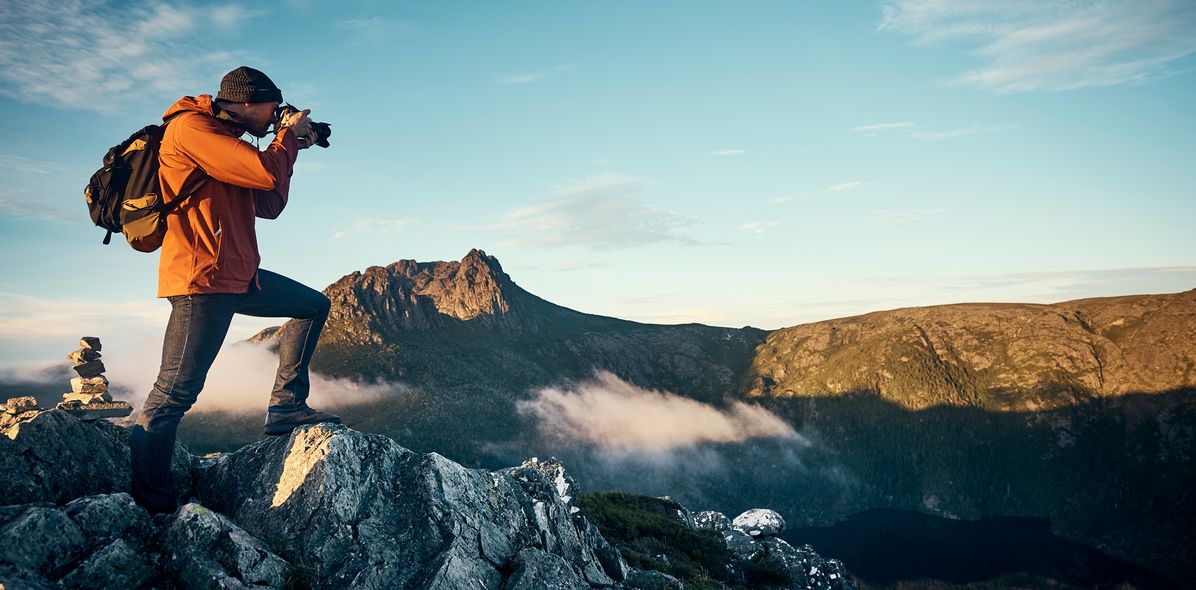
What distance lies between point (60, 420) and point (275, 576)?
4131mm

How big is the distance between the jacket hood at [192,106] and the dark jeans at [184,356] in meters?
2.27

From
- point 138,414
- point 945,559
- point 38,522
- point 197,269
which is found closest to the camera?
point 38,522

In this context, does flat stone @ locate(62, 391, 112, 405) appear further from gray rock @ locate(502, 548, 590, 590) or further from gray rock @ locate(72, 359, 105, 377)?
gray rock @ locate(502, 548, 590, 590)

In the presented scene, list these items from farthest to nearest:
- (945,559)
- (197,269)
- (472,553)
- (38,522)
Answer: (945,559) < (472,553) < (197,269) < (38,522)

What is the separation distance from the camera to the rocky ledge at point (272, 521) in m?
7.33

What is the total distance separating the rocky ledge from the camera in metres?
7.33

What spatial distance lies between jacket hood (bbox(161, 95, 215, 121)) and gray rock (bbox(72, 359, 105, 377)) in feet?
391

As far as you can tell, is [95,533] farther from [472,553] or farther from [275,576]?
[472,553]

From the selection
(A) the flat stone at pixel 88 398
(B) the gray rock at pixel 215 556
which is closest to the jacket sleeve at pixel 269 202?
(B) the gray rock at pixel 215 556

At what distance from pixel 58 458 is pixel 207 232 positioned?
13.4 ft

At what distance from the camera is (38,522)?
709 cm

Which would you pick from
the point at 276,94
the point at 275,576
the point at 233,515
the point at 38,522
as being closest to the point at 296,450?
the point at 233,515

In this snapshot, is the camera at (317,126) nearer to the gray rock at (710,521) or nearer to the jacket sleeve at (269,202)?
the jacket sleeve at (269,202)

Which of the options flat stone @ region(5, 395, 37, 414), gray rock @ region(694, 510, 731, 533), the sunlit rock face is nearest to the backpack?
the sunlit rock face
